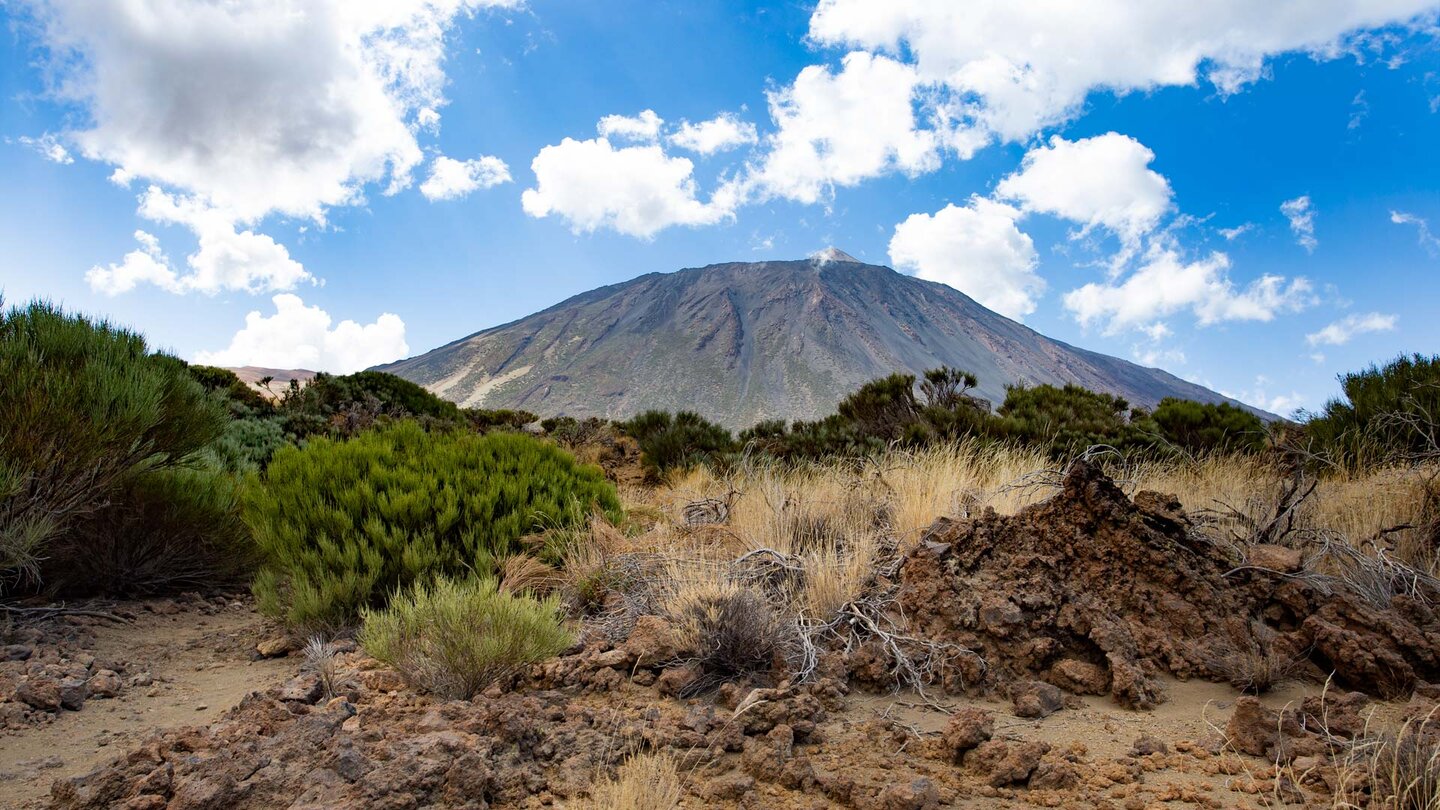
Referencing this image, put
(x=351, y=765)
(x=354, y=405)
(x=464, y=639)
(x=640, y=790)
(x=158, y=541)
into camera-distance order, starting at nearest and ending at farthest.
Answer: (x=640, y=790) → (x=351, y=765) → (x=464, y=639) → (x=158, y=541) → (x=354, y=405)

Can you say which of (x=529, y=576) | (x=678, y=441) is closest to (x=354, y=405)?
(x=678, y=441)

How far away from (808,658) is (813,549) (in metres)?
1.47

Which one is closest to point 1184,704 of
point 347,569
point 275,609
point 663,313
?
point 347,569

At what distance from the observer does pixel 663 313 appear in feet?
560

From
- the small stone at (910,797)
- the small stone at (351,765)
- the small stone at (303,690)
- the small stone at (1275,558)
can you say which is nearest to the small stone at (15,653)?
the small stone at (303,690)

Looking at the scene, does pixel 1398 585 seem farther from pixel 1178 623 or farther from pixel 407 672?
pixel 407 672

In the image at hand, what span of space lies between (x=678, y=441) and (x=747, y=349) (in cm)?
14411

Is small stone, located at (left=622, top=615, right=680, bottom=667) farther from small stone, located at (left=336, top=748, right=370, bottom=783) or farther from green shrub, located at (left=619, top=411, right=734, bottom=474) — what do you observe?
green shrub, located at (left=619, top=411, right=734, bottom=474)

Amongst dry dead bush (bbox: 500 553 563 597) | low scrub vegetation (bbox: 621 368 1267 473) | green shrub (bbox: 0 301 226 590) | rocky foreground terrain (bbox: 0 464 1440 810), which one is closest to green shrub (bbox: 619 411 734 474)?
low scrub vegetation (bbox: 621 368 1267 473)

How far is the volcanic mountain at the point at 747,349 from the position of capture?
5197 inches

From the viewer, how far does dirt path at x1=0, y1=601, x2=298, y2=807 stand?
→ 9.17 ft

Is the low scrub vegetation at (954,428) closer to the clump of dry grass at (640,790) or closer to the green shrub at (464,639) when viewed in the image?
the green shrub at (464,639)

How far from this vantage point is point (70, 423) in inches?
171

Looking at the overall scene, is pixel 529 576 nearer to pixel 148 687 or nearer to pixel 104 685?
pixel 148 687
